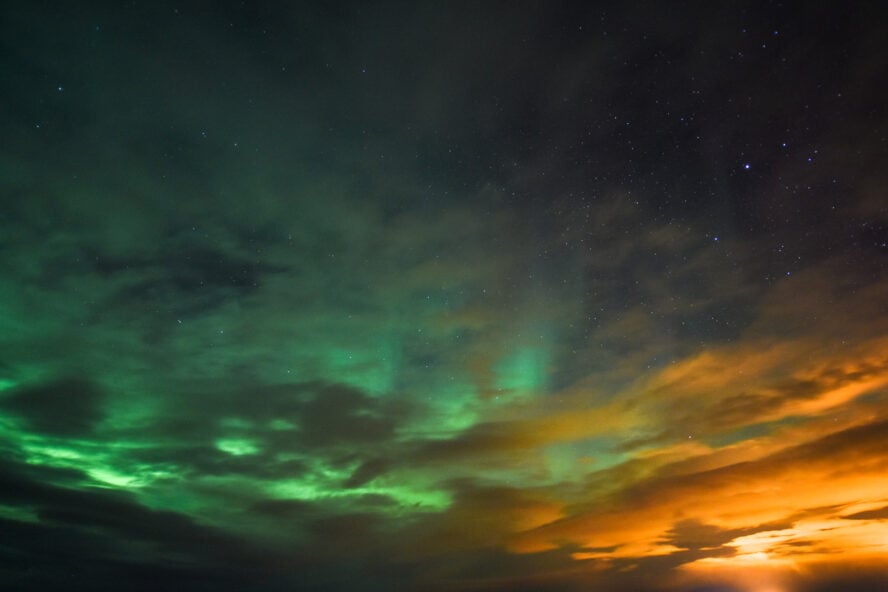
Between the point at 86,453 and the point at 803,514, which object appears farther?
the point at 803,514

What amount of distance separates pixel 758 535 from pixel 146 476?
31516mm

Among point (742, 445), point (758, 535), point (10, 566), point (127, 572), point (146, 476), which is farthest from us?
point (127, 572)

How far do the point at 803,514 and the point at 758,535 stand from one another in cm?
461

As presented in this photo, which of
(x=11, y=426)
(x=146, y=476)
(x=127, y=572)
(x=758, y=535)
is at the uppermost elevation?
(x=11, y=426)

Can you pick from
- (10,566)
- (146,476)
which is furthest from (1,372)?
(10,566)

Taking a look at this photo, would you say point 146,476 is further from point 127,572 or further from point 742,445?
point 742,445

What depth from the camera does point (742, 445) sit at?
18516mm

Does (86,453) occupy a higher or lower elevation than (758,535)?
higher

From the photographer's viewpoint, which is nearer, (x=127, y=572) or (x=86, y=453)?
(x=86, y=453)

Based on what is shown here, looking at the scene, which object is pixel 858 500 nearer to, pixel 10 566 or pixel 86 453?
pixel 86 453

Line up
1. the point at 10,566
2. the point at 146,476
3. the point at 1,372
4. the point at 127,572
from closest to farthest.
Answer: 1. the point at 1,372
2. the point at 146,476
3. the point at 10,566
4. the point at 127,572

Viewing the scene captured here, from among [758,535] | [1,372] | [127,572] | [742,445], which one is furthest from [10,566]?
[758,535]

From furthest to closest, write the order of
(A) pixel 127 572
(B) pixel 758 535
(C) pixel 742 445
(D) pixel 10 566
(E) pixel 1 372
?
1. (A) pixel 127 572
2. (D) pixel 10 566
3. (B) pixel 758 535
4. (C) pixel 742 445
5. (E) pixel 1 372

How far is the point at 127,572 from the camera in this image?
33.2 metres
